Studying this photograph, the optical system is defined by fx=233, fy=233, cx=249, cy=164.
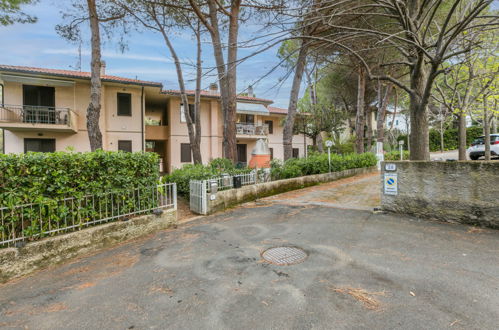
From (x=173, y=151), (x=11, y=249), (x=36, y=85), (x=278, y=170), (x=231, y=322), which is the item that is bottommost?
(x=231, y=322)

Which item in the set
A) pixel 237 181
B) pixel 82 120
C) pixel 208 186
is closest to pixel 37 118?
pixel 82 120

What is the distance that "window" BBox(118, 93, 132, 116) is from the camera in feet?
53.7

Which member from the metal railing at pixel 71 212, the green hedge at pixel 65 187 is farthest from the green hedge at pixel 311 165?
the green hedge at pixel 65 187

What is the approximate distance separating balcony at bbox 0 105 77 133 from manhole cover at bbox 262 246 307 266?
15.2 m

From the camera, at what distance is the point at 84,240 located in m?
4.60

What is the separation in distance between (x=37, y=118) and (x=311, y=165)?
638 inches

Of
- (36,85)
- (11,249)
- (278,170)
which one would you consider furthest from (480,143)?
(36,85)

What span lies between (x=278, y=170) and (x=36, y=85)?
15.8 meters

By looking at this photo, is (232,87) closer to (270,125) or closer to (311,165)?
(311,165)

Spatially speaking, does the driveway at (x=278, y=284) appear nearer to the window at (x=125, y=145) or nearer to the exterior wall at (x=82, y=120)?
the window at (x=125, y=145)

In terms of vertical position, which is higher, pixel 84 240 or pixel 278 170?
pixel 278 170

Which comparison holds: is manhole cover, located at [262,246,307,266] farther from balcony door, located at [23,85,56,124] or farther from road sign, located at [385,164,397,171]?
balcony door, located at [23,85,56,124]

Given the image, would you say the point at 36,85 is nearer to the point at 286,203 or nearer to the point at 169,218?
the point at 169,218

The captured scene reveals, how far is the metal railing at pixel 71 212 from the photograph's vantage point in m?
3.91
